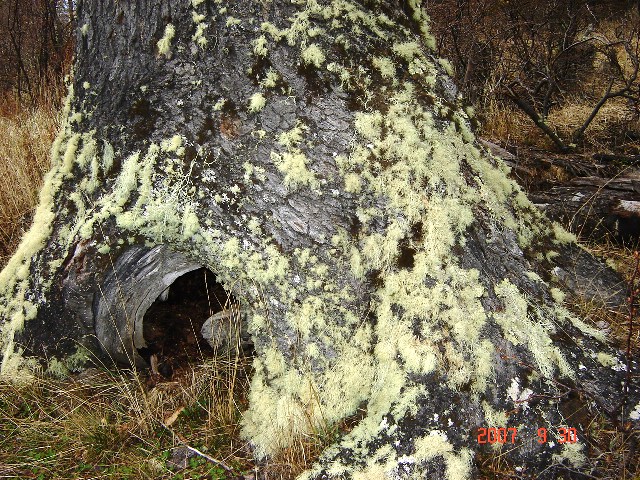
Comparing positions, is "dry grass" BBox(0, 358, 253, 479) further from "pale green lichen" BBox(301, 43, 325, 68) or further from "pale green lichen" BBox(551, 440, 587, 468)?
"pale green lichen" BBox(301, 43, 325, 68)

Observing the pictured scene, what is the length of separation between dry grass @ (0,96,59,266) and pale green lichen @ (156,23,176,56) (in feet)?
8.08

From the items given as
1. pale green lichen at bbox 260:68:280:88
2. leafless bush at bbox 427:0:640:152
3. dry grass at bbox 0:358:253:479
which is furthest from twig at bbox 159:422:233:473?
leafless bush at bbox 427:0:640:152

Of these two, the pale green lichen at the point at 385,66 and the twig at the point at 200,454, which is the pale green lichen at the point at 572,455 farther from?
the pale green lichen at the point at 385,66

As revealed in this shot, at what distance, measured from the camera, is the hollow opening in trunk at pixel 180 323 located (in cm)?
283

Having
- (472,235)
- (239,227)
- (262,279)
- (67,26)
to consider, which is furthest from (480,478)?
(67,26)

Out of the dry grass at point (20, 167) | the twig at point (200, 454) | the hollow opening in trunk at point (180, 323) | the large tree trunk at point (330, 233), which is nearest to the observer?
the large tree trunk at point (330, 233)

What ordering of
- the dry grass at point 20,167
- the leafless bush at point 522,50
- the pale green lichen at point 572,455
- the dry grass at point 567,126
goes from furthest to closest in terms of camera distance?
the leafless bush at point 522,50 < the dry grass at point 567,126 < the dry grass at point 20,167 < the pale green lichen at point 572,455

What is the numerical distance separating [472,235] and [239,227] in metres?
1.07

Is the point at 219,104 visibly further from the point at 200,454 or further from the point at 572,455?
the point at 572,455

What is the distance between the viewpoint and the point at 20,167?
468cm

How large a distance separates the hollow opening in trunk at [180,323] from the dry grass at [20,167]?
6.10ft

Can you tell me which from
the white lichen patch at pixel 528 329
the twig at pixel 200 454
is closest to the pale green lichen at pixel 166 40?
the twig at pixel 200 454

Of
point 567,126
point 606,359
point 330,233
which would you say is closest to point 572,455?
point 606,359

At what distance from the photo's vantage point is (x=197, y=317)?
2947 millimetres
